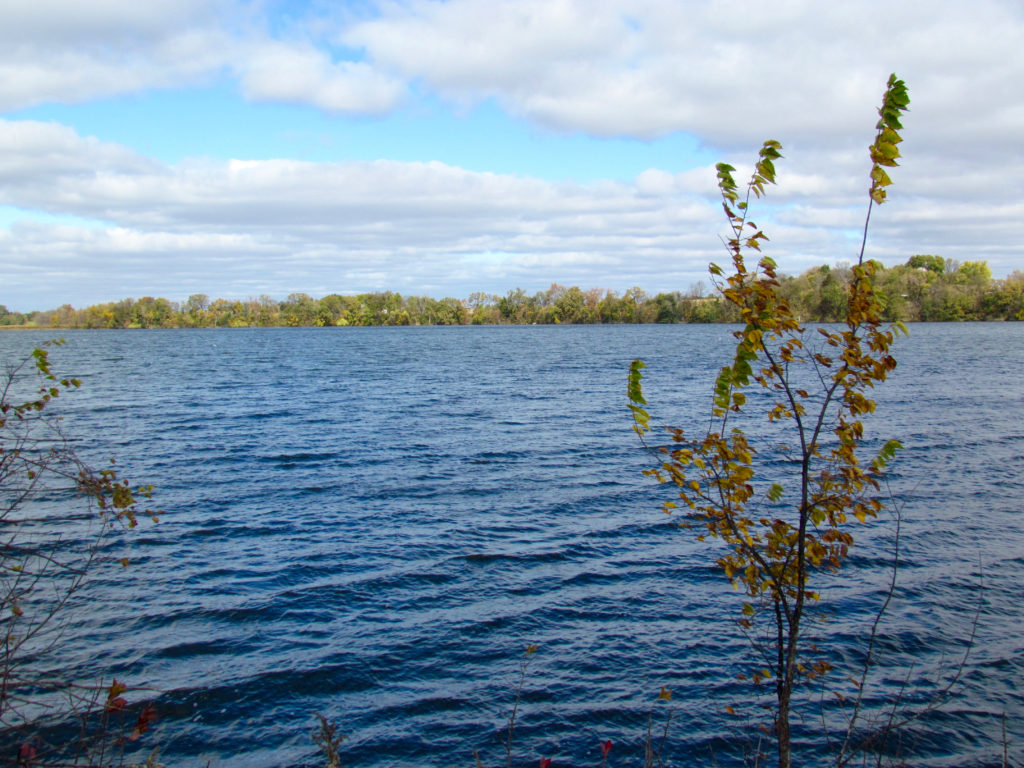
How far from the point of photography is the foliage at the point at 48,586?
7090 mm

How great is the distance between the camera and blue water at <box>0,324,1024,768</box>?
10438 mm

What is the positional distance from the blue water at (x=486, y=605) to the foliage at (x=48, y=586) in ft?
2.30

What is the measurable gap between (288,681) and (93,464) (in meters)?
19.6

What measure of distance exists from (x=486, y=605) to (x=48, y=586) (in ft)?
32.6

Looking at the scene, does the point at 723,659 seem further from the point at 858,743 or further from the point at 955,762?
the point at 955,762

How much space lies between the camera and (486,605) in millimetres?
14242

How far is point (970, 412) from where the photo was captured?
38.2m

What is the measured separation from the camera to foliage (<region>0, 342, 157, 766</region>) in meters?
7.09

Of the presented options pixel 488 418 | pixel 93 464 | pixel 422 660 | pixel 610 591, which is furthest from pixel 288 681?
pixel 488 418

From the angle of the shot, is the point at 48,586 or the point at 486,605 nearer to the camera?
the point at 486,605

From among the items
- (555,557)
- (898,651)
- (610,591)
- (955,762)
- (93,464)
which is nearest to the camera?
(955,762)

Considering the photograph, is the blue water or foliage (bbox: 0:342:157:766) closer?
foliage (bbox: 0:342:157:766)

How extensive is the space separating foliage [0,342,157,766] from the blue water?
701 millimetres

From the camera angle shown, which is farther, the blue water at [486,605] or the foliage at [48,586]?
the blue water at [486,605]
